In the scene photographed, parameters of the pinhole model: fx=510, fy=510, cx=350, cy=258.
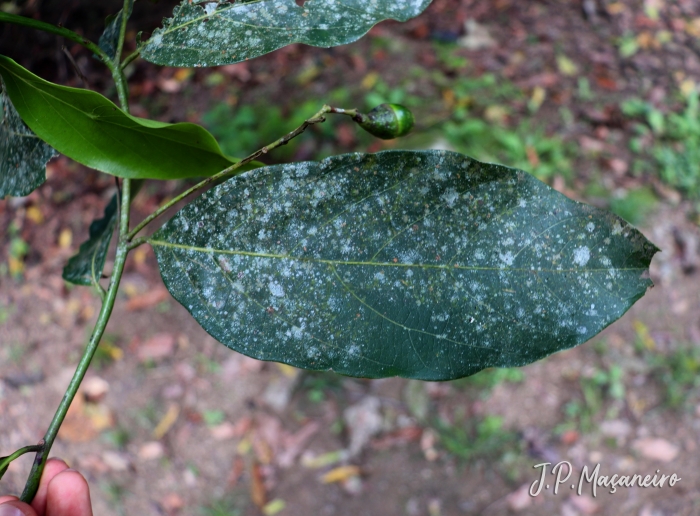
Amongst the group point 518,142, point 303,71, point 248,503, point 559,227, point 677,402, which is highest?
point 559,227

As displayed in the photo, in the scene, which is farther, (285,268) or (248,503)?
(248,503)

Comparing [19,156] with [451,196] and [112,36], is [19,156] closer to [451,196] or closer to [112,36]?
[112,36]

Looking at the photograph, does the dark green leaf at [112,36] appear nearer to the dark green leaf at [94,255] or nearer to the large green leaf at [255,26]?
the large green leaf at [255,26]

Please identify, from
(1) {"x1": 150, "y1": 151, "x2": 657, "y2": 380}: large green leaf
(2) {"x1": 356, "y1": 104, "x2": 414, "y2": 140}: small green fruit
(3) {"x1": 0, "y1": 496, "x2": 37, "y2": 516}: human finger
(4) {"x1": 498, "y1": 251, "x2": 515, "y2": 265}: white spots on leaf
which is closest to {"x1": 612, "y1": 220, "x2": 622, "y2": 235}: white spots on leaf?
(1) {"x1": 150, "y1": 151, "x2": 657, "y2": 380}: large green leaf

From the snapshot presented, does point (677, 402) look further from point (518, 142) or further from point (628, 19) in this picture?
point (628, 19)

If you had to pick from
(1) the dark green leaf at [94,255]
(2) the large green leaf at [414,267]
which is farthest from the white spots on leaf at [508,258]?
(1) the dark green leaf at [94,255]

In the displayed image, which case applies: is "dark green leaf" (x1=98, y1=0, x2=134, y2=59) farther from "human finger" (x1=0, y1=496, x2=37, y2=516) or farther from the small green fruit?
"human finger" (x1=0, y1=496, x2=37, y2=516)

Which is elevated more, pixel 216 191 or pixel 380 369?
pixel 216 191

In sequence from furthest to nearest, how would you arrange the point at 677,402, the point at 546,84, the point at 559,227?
the point at 546,84
the point at 677,402
the point at 559,227

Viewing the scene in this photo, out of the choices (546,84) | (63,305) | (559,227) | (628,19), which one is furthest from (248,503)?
(628,19)
